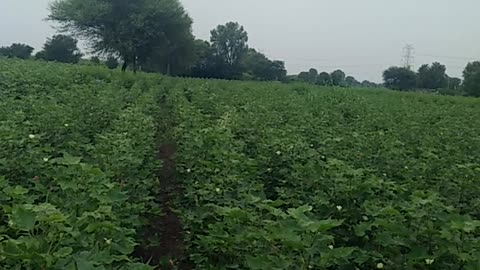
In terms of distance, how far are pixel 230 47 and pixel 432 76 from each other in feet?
65.5

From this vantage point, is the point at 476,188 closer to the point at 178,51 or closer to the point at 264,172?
the point at 264,172

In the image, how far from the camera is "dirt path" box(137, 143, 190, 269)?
14.6ft

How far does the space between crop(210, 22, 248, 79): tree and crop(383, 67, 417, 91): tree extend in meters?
13.3

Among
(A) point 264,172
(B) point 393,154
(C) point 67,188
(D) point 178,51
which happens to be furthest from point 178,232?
(D) point 178,51

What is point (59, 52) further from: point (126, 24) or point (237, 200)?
point (237, 200)

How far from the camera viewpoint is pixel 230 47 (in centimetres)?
5606

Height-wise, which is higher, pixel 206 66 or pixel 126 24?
pixel 126 24

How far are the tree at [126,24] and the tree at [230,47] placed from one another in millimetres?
16318

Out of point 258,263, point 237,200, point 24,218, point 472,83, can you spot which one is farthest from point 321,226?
point 472,83

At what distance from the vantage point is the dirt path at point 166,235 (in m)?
4.44

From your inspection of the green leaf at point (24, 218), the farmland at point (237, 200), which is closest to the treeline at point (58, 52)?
the farmland at point (237, 200)

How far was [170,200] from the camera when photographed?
5.60 meters

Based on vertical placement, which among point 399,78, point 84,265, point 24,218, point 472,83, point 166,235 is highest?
point 399,78

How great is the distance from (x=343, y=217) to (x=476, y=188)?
170 cm
